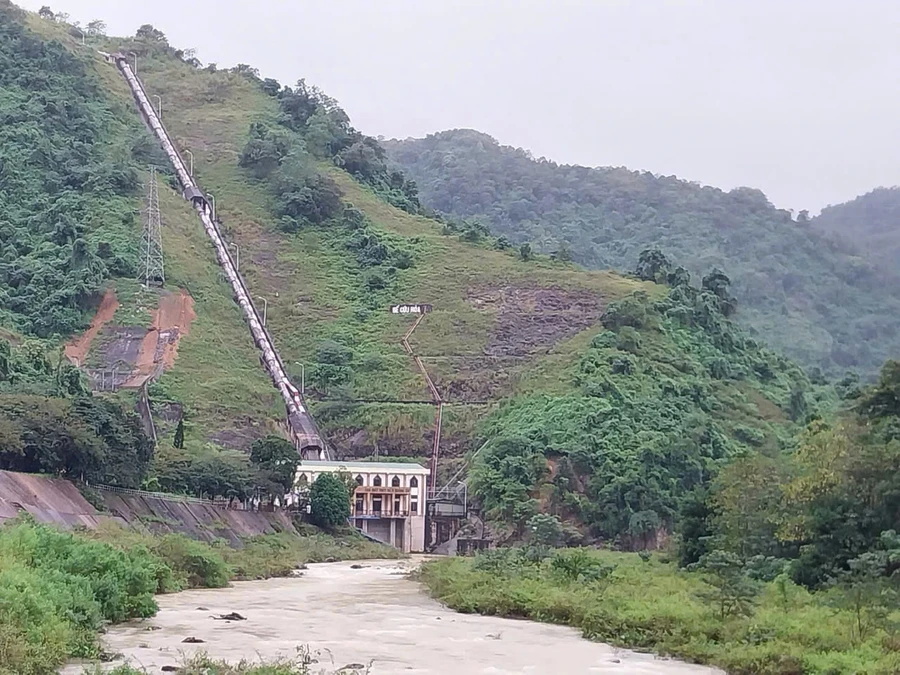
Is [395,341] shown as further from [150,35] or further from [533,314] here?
[150,35]

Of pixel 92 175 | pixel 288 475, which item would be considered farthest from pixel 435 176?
pixel 288 475

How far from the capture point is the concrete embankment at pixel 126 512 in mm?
30766

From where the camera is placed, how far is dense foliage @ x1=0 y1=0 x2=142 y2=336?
76125mm

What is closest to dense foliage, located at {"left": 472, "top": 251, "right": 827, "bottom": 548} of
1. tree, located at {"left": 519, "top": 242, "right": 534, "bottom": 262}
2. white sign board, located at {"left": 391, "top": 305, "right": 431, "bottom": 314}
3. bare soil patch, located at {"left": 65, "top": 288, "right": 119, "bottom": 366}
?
tree, located at {"left": 519, "top": 242, "right": 534, "bottom": 262}

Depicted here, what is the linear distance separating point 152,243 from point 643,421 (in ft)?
121

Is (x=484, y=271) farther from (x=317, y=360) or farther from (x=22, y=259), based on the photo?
(x=22, y=259)

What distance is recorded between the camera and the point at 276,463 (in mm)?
54312

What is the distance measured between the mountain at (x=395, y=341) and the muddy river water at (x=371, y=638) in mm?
18013

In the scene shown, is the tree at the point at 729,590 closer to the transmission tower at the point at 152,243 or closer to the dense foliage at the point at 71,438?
the dense foliage at the point at 71,438

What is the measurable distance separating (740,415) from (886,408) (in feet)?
130

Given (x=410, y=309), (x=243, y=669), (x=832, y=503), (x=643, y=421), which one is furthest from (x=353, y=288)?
(x=243, y=669)

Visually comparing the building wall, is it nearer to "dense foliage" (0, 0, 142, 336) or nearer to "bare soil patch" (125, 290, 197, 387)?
"bare soil patch" (125, 290, 197, 387)

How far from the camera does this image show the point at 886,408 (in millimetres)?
29578

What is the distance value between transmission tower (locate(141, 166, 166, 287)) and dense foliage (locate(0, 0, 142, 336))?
1.03m
